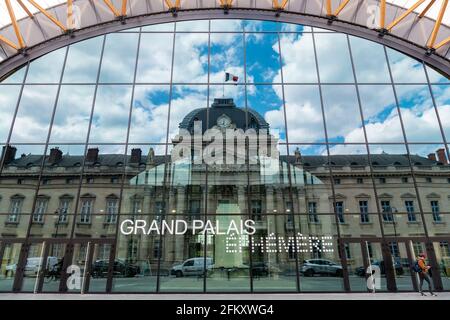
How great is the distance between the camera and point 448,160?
53.9 feet

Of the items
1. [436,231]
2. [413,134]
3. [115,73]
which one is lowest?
[436,231]

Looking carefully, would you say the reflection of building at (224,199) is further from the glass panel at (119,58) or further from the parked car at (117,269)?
the glass panel at (119,58)

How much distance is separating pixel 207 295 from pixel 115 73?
13.4m

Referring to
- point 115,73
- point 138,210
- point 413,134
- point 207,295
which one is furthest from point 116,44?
point 413,134

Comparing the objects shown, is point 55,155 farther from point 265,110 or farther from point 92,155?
point 265,110

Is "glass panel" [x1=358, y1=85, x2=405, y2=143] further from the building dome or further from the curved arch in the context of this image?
the building dome

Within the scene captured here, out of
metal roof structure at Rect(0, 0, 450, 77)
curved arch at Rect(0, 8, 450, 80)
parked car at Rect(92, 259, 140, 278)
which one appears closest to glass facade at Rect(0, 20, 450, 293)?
parked car at Rect(92, 259, 140, 278)

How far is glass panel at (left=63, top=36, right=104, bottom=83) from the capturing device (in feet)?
59.4

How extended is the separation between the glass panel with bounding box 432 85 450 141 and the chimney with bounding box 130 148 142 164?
1679 cm

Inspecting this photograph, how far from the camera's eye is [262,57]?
18.7 metres

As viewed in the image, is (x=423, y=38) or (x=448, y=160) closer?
(x=448, y=160)

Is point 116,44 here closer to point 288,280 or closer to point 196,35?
point 196,35

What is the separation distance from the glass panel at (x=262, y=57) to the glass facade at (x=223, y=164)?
3.7 inches

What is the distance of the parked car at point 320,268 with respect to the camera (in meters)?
14.4
